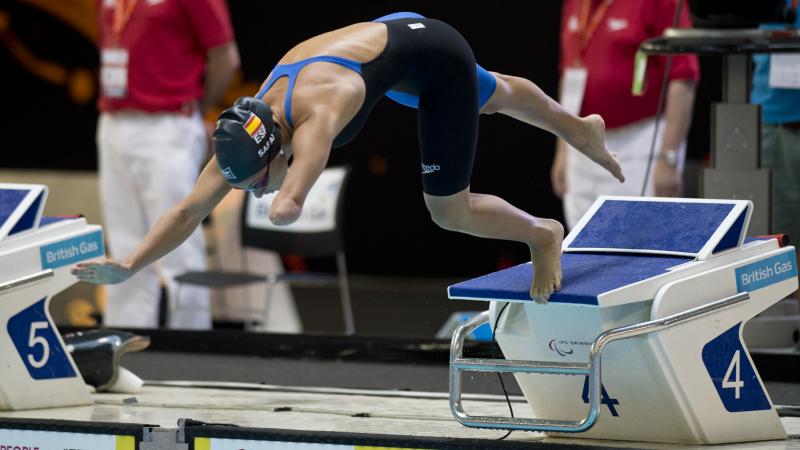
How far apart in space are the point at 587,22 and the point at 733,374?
2665 mm

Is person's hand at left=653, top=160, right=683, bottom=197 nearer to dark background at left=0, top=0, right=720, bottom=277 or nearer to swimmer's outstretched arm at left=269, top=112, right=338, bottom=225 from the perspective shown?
dark background at left=0, top=0, right=720, bottom=277

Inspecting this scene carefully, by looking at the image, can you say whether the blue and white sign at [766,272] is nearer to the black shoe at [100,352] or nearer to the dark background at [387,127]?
the black shoe at [100,352]

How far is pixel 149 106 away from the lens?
6.70 meters

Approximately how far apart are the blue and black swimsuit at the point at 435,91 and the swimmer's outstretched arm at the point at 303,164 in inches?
12.2

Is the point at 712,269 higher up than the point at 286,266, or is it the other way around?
the point at 712,269

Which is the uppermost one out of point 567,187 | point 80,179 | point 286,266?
point 567,187

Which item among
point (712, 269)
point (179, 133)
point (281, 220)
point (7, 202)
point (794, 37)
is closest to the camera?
point (281, 220)

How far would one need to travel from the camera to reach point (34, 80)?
10141 mm

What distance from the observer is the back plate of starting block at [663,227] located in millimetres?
4020

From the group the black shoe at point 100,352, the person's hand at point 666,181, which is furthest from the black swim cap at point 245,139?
the person's hand at point 666,181

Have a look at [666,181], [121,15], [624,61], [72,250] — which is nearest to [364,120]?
[72,250]

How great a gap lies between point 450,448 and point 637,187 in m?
2.54

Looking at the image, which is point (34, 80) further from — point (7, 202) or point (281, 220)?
point (281, 220)

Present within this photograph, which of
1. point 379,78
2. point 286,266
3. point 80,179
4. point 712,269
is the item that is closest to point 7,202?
point 379,78
